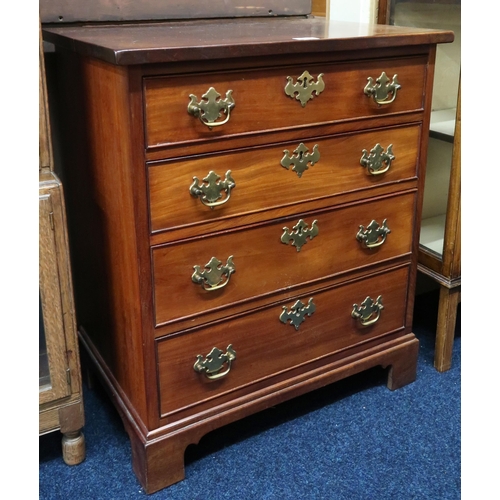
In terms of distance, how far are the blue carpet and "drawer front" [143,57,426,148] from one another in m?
0.74

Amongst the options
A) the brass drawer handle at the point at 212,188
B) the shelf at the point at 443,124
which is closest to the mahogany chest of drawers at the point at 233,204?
the brass drawer handle at the point at 212,188

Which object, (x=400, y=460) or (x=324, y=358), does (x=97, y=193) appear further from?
(x=400, y=460)

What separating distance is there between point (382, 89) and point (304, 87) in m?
0.20

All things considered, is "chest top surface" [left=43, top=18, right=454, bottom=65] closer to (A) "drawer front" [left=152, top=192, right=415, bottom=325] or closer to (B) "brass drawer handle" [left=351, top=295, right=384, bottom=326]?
(A) "drawer front" [left=152, top=192, right=415, bottom=325]

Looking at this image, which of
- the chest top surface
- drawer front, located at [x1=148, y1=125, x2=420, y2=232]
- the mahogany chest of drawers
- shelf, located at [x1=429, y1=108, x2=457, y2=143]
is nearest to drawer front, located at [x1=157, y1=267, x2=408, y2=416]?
the mahogany chest of drawers

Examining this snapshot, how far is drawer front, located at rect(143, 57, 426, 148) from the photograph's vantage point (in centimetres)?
109

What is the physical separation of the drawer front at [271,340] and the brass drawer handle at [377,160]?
272 mm

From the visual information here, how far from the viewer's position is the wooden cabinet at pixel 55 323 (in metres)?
1.17

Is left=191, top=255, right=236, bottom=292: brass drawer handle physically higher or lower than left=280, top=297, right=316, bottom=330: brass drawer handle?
higher

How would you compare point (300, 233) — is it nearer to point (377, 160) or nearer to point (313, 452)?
point (377, 160)

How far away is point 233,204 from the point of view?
123 cm

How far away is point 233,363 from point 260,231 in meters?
0.30

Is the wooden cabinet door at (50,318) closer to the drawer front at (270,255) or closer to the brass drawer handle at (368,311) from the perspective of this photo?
the drawer front at (270,255)

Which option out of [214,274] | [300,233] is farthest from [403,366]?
[214,274]
